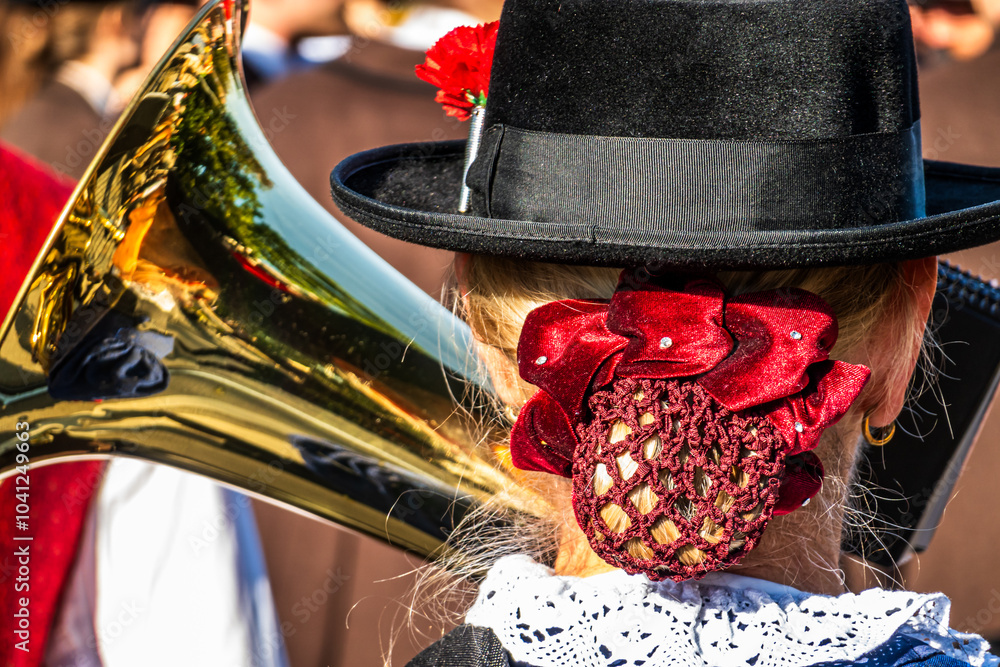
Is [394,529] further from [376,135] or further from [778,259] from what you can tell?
[376,135]

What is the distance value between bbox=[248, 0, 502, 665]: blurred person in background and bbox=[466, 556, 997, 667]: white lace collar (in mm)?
2110

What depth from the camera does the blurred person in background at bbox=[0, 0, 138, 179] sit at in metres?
3.27

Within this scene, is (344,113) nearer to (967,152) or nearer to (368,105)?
(368,105)

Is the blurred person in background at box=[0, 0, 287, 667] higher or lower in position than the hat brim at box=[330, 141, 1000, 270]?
lower

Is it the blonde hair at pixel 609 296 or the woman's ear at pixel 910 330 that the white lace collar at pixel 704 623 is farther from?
the woman's ear at pixel 910 330

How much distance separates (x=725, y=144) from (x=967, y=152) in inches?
102

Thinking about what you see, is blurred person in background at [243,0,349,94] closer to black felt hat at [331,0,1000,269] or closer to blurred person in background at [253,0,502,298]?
blurred person in background at [253,0,502,298]

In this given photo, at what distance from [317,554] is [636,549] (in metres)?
2.44

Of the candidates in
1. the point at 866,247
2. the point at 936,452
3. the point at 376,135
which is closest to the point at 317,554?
the point at 376,135

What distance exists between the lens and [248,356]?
1.31 metres

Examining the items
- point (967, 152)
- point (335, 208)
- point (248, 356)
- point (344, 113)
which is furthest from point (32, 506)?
point (967, 152)

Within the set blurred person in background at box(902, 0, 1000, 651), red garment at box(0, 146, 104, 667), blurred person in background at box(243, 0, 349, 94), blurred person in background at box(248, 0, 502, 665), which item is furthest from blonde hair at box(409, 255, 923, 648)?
blurred person in background at box(243, 0, 349, 94)

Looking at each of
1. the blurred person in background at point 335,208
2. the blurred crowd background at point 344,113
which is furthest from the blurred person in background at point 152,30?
the blurred person in background at point 335,208

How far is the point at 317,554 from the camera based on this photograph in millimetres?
2961
